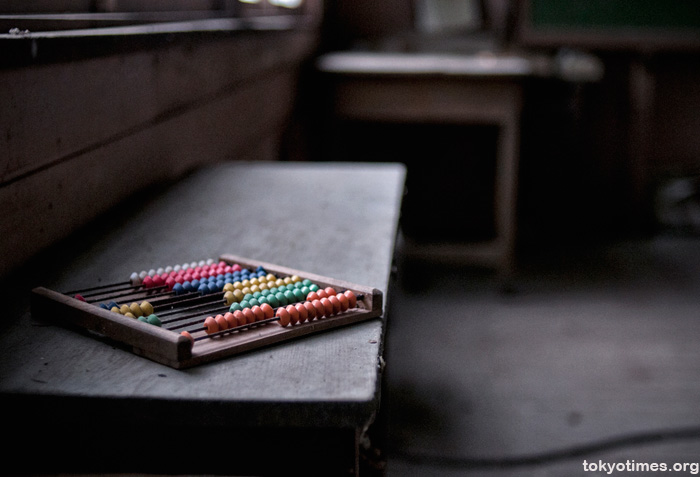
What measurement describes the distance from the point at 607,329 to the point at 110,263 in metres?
2.60

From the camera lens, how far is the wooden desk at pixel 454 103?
12.7ft

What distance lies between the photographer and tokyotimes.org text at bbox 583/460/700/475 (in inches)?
84.2

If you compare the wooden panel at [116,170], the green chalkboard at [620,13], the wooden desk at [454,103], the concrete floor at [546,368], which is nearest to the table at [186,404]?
the wooden panel at [116,170]

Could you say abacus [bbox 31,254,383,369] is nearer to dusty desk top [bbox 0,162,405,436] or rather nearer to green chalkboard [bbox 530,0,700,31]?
dusty desk top [bbox 0,162,405,436]

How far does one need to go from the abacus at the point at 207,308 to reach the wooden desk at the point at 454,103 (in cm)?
297

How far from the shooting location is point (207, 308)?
39.9 inches

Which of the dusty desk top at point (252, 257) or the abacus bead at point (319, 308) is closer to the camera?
the dusty desk top at point (252, 257)

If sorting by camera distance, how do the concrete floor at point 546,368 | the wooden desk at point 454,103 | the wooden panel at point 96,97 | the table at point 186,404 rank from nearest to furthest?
the table at point 186,404 < the wooden panel at point 96,97 < the concrete floor at point 546,368 < the wooden desk at point 454,103

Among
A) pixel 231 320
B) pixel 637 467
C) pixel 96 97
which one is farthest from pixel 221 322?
pixel 637 467

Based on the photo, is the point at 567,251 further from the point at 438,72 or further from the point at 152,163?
the point at 152,163

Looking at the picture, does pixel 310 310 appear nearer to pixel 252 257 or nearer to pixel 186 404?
pixel 186 404

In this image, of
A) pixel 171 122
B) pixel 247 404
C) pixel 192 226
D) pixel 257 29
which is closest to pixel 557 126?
pixel 257 29

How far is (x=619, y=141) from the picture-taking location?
5184mm

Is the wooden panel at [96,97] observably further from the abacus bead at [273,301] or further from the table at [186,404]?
the abacus bead at [273,301]
